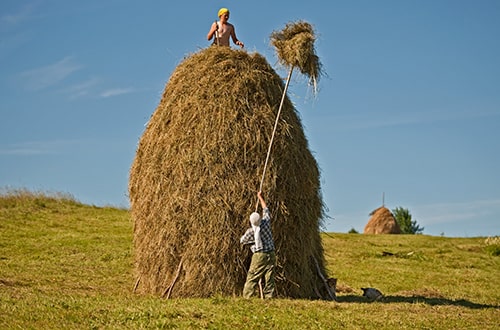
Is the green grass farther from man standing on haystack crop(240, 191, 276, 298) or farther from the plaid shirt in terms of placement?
the plaid shirt

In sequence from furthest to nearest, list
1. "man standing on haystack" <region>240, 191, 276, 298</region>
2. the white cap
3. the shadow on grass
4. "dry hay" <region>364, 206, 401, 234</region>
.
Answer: "dry hay" <region>364, 206, 401, 234</region> → the shadow on grass → "man standing on haystack" <region>240, 191, 276, 298</region> → the white cap

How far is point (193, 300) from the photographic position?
1434cm

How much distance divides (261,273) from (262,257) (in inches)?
12.6

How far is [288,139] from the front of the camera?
16094mm

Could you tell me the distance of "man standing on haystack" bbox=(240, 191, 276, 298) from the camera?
Answer: 48.5 feet

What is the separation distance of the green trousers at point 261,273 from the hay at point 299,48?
388 centimetres

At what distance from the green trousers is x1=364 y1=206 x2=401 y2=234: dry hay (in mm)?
28516

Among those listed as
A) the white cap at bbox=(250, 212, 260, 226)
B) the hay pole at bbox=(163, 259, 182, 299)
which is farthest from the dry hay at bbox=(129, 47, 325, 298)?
the white cap at bbox=(250, 212, 260, 226)

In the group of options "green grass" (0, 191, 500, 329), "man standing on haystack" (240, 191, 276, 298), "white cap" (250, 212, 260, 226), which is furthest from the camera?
"man standing on haystack" (240, 191, 276, 298)

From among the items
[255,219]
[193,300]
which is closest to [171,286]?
[193,300]

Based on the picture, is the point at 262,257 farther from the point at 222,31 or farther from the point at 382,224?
the point at 382,224

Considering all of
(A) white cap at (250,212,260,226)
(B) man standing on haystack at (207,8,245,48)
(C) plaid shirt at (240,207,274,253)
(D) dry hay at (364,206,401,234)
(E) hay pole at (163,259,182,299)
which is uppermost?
(B) man standing on haystack at (207,8,245,48)

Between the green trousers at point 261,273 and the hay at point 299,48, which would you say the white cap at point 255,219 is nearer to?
the green trousers at point 261,273

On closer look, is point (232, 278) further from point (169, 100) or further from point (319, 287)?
point (169, 100)
